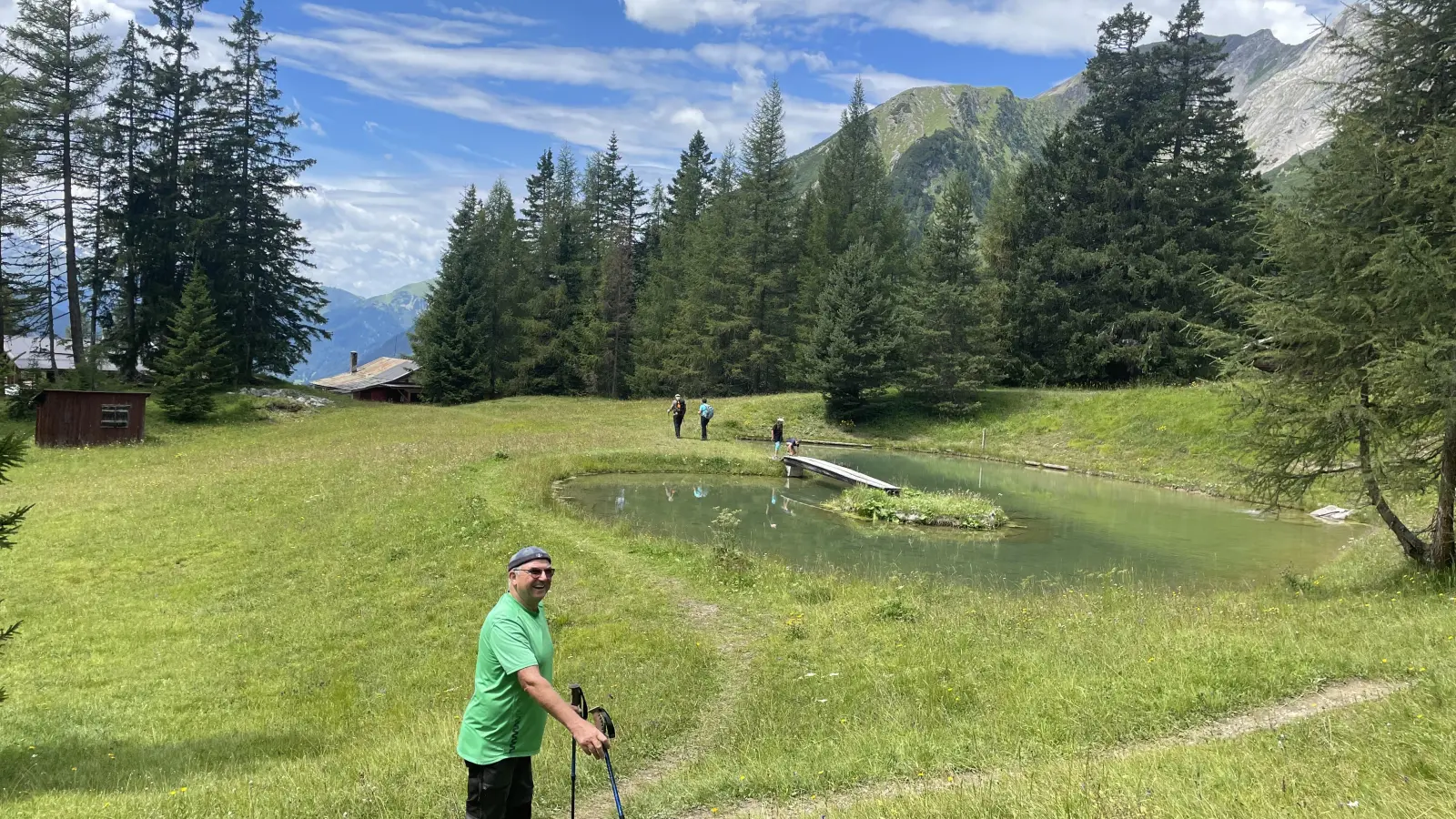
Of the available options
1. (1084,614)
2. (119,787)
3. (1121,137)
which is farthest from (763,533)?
(1121,137)

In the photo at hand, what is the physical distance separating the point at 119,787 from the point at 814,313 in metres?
50.5

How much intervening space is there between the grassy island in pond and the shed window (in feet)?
106

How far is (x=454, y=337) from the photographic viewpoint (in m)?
60.6

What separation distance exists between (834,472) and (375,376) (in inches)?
3399

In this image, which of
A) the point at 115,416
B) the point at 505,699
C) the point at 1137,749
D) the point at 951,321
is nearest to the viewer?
the point at 505,699

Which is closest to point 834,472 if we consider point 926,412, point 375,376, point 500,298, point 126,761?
point 926,412

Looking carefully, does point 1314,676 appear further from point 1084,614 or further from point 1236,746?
point 1084,614

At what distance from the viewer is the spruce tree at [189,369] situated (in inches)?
1474

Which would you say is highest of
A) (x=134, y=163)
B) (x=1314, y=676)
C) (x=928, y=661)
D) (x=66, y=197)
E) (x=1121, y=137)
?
(x=1121, y=137)

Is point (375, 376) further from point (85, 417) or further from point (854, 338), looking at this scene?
point (854, 338)

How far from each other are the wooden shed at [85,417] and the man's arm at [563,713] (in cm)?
3809

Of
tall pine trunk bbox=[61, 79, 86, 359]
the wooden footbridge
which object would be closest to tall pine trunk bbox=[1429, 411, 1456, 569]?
the wooden footbridge

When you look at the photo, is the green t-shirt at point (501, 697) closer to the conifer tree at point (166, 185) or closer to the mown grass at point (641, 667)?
the mown grass at point (641, 667)

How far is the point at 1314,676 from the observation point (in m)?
7.41
